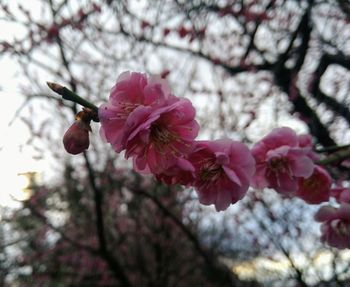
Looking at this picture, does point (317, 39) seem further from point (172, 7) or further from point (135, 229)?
point (135, 229)

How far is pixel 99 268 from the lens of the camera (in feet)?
23.7

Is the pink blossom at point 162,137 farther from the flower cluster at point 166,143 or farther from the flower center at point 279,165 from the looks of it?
the flower center at point 279,165

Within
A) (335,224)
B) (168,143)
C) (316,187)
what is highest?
(168,143)

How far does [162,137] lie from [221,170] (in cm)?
23

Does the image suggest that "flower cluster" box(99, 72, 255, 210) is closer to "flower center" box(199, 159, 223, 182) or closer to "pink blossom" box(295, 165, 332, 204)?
"flower center" box(199, 159, 223, 182)

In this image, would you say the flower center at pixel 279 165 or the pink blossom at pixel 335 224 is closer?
the flower center at pixel 279 165

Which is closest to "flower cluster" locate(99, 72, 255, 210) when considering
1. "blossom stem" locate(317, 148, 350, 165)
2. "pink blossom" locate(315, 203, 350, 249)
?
"blossom stem" locate(317, 148, 350, 165)

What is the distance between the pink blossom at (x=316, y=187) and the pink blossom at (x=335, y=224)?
0.05 m

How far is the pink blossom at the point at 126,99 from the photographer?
3.43ft

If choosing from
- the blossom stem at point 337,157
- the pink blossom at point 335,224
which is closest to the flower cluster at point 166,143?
the blossom stem at point 337,157

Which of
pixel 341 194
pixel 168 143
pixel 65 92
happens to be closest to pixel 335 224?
pixel 341 194

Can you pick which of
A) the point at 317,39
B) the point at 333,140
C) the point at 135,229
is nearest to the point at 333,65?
the point at 317,39

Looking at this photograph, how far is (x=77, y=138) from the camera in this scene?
41.3 inches

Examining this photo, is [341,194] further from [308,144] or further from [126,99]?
[126,99]
